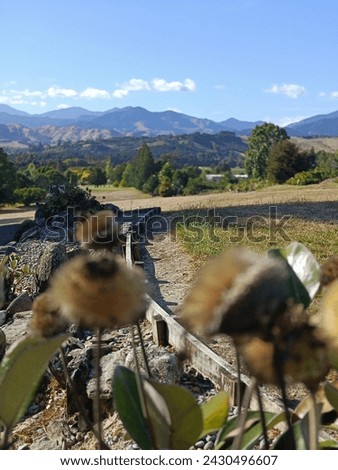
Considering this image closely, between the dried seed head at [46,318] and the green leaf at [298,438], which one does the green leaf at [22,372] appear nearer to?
the dried seed head at [46,318]

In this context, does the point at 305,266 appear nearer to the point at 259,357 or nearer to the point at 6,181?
the point at 259,357

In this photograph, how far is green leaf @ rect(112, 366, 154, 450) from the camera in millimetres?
734

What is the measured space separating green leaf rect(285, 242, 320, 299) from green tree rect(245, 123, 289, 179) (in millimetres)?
54125

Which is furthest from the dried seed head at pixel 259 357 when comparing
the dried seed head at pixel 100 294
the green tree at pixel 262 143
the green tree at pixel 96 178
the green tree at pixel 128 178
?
the green tree at pixel 96 178

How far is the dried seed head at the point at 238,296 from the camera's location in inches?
19.1

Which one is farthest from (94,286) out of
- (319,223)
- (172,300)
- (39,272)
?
(319,223)

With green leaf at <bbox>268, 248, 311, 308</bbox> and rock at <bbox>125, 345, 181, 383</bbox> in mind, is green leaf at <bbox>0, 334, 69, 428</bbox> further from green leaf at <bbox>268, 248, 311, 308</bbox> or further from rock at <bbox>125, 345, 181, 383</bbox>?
rock at <bbox>125, 345, 181, 383</bbox>

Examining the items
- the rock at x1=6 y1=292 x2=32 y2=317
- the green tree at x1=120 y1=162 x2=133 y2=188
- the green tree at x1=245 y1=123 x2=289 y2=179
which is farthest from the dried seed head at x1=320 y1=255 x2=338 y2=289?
the green tree at x1=120 y1=162 x2=133 y2=188

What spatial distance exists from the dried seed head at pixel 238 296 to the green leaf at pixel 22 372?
0.73 ft

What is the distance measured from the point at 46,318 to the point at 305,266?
0.36 metres

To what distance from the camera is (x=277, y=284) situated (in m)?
0.50

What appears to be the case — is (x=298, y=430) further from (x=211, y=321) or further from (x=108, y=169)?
(x=108, y=169)

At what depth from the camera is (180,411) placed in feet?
2.37
